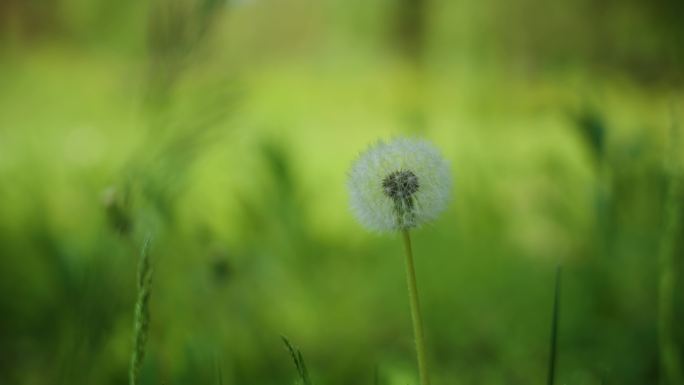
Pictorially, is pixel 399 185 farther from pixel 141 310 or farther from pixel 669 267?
pixel 669 267

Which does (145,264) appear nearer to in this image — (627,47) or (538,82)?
(627,47)

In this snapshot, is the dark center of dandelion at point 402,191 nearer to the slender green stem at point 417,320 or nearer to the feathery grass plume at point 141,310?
the slender green stem at point 417,320

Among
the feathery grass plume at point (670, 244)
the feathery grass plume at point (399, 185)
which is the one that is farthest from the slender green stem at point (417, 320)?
the feathery grass plume at point (670, 244)

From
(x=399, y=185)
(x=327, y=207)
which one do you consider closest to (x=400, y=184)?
(x=399, y=185)

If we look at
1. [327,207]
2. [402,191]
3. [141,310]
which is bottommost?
[141,310]

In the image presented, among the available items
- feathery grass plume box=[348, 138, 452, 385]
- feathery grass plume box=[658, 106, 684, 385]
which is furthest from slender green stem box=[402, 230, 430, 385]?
feathery grass plume box=[658, 106, 684, 385]

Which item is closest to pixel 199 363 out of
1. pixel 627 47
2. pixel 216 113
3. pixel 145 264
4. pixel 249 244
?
pixel 216 113
